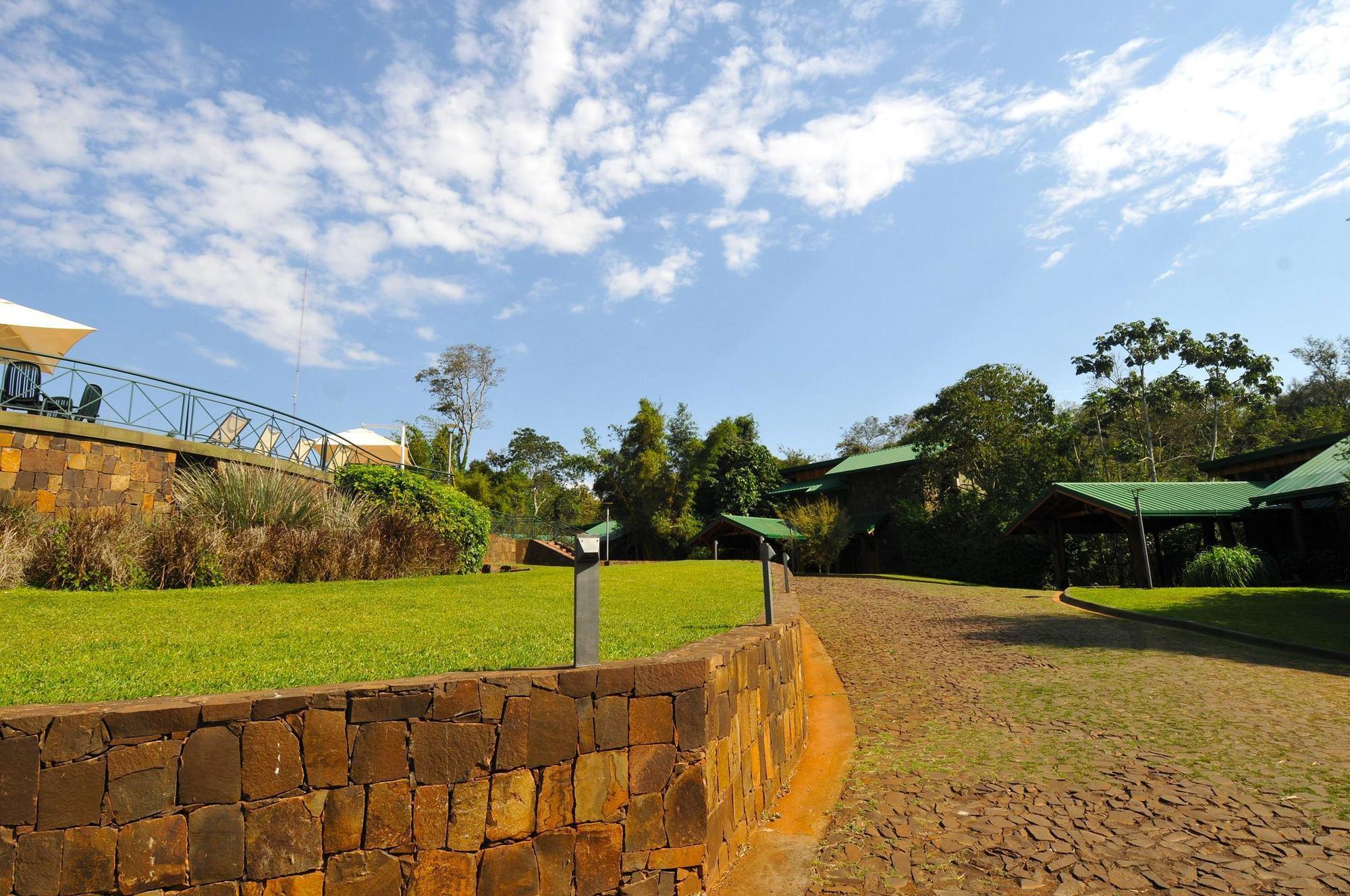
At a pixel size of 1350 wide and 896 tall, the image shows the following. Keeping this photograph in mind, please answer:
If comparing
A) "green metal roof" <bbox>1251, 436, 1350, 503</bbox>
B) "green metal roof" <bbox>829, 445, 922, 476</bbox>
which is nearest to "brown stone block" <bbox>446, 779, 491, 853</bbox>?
"green metal roof" <bbox>1251, 436, 1350, 503</bbox>

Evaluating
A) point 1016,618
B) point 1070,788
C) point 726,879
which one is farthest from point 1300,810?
point 1016,618

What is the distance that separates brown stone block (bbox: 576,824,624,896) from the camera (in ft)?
13.5

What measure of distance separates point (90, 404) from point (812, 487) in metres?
30.9

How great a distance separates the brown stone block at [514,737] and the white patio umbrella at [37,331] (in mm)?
15077

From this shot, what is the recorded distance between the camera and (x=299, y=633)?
266 inches

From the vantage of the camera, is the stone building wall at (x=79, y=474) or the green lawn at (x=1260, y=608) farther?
the stone building wall at (x=79, y=474)

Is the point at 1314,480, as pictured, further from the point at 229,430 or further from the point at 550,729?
the point at 229,430

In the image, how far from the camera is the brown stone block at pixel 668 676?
174 inches

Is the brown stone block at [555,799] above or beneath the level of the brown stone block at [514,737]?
beneath

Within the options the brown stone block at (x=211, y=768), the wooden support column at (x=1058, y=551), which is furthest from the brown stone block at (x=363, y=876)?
the wooden support column at (x=1058, y=551)

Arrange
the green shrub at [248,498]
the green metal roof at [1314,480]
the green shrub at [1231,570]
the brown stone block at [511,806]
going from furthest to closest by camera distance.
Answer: the green metal roof at [1314,480] < the green shrub at [1231,570] < the green shrub at [248,498] < the brown stone block at [511,806]

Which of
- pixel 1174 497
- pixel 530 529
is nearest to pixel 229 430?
pixel 530 529

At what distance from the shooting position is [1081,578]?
30.0 metres

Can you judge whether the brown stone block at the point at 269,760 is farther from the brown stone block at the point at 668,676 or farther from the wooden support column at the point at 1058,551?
the wooden support column at the point at 1058,551
